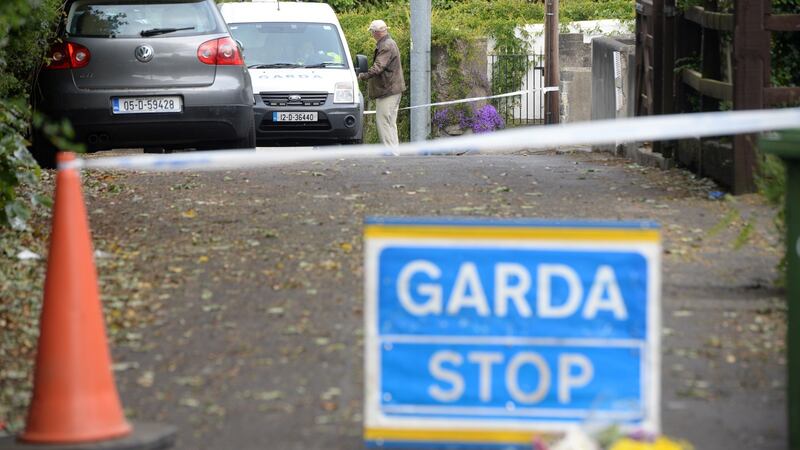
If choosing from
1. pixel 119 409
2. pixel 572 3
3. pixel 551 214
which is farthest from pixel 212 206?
pixel 572 3

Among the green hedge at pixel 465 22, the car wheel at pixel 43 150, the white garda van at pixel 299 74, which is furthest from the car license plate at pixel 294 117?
the green hedge at pixel 465 22

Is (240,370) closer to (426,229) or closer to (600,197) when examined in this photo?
(426,229)

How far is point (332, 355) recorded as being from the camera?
5.93 m

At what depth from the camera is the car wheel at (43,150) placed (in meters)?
12.4

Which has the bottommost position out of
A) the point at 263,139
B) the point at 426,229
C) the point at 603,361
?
the point at 263,139

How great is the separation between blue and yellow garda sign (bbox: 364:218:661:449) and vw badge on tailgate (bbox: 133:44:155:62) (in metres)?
7.62

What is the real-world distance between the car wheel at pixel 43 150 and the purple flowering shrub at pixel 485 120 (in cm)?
1260

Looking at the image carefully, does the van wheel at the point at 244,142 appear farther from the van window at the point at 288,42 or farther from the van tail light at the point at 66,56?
the van window at the point at 288,42

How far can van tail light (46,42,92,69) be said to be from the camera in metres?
11.8

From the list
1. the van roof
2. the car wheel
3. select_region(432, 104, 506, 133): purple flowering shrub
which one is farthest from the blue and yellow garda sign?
select_region(432, 104, 506, 133): purple flowering shrub

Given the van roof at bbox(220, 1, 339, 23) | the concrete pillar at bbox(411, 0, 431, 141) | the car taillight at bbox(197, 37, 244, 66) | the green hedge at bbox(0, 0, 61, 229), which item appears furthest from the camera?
the concrete pillar at bbox(411, 0, 431, 141)

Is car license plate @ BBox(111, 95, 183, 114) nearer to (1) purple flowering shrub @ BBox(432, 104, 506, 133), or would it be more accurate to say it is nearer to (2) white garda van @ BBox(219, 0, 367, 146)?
(2) white garda van @ BBox(219, 0, 367, 146)

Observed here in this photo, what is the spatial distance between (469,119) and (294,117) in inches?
295

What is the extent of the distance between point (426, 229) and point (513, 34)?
2287cm
